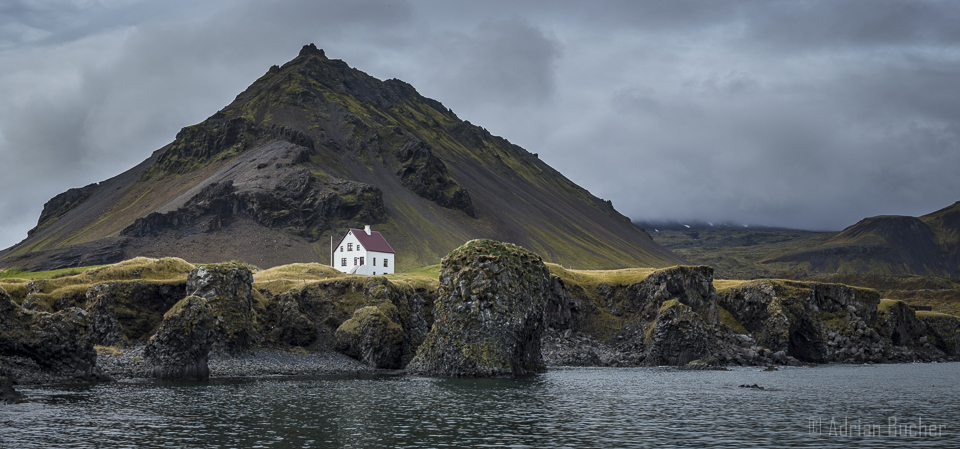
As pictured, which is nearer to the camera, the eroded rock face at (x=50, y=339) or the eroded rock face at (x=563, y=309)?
the eroded rock face at (x=50, y=339)

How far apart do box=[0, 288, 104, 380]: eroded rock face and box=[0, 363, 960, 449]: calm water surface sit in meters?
4.45

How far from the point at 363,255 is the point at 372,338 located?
80.7 meters

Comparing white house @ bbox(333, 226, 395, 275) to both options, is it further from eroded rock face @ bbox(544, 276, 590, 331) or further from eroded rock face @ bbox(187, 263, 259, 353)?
eroded rock face @ bbox(187, 263, 259, 353)

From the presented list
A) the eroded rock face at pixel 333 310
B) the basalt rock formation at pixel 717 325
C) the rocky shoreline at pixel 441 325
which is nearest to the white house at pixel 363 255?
the rocky shoreline at pixel 441 325

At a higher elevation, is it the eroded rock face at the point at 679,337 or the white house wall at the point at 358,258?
the white house wall at the point at 358,258

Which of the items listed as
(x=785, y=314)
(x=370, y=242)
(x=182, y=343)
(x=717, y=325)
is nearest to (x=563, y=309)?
(x=717, y=325)

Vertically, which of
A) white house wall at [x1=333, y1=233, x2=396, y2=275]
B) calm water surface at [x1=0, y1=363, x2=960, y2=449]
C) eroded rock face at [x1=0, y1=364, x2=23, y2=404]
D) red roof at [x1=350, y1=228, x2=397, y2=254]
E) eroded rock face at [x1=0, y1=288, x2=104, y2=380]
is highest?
red roof at [x1=350, y1=228, x2=397, y2=254]

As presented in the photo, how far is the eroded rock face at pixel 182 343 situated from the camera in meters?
67.4

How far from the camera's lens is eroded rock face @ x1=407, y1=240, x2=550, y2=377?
245 ft

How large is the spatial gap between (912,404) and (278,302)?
77.0 meters

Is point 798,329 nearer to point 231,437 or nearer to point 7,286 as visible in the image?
point 231,437

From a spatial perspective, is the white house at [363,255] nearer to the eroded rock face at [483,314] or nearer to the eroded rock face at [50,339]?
the eroded rock face at [483,314]

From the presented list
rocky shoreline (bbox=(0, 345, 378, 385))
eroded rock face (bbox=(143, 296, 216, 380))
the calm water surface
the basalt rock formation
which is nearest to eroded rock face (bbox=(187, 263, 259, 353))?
rocky shoreline (bbox=(0, 345, 378, 385))

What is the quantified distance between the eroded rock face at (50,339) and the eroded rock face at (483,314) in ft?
116
